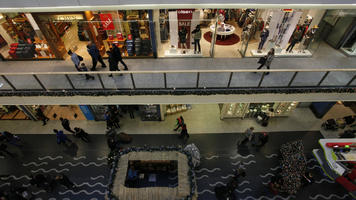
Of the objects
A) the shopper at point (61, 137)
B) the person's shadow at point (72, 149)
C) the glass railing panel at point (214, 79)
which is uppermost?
the glass railing panel at point (214, 79)

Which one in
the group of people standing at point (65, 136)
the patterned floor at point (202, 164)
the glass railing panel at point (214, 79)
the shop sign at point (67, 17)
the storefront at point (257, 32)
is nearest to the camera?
the glass railing panel at point (214, 79)

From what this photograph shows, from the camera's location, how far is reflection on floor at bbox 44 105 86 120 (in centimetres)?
1171

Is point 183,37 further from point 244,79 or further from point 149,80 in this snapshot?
point 244,79

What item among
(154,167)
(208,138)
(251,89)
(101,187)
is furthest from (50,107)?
(251,89)

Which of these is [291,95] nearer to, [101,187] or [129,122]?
[129,122]

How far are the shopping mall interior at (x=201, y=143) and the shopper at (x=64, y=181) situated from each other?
324mm

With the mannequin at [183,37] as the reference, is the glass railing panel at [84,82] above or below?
below

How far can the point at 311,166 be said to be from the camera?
A: 9.49 metres

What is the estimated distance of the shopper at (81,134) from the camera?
9999 mm

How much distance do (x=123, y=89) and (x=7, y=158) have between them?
7.99 meters

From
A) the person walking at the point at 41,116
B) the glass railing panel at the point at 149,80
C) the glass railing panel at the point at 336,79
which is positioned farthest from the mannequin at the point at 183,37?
the person walking at the point at 41,116

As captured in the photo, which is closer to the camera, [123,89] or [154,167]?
[123,89]

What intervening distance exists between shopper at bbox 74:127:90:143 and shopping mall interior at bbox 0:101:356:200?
22 centimetres

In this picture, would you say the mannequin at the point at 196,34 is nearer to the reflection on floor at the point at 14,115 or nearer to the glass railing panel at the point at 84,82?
the glass railing panel at the point at 84,82
